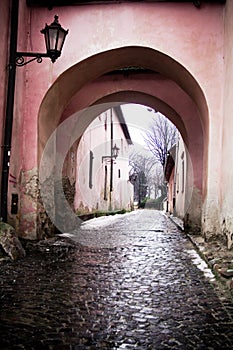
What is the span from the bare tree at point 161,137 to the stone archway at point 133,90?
810 inches

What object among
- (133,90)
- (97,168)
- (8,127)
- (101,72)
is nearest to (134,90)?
(133,90)

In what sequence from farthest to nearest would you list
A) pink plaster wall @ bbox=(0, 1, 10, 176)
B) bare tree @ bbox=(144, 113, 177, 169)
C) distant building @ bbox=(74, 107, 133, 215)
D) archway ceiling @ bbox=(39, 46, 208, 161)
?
bare tree @ bbox=(144, 113, 177, 169) → distant building @ bbox=(74, 107, 133, 215) → archway ceiling @ bbox=(39, 46, 208, 161) → pink plaster wall @ bbox=(0, 1, 10, 176)

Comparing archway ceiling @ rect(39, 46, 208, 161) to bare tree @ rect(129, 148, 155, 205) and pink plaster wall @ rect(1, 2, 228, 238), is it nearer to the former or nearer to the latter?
pink plaster wall @ rect(1, 2, 228, 238)

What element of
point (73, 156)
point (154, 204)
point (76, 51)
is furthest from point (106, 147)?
point (154, 204)

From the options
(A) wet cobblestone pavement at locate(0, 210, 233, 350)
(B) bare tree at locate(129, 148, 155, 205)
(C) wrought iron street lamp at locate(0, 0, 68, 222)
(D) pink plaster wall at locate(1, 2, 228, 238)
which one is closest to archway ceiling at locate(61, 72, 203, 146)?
(D) pink plaster wall at locate(1, 2, 228, 238)

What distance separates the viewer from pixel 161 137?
30844 millimetres

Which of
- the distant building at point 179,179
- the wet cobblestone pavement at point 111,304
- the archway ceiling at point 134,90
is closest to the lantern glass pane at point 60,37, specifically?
the wet cobblestone pavement at point 111,304

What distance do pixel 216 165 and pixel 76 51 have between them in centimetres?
302

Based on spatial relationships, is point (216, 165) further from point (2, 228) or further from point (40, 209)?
A: point (2, 228)

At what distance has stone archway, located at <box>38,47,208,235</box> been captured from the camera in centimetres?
692

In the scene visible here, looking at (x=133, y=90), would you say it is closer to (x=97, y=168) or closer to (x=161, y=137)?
(x=97, y=168)

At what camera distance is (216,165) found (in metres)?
6.49

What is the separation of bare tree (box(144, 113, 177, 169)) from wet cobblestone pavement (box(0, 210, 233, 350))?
25.5 metres

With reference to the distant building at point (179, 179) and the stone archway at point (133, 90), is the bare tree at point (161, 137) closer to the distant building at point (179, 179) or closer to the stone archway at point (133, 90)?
the distant building at point (179, 179)
